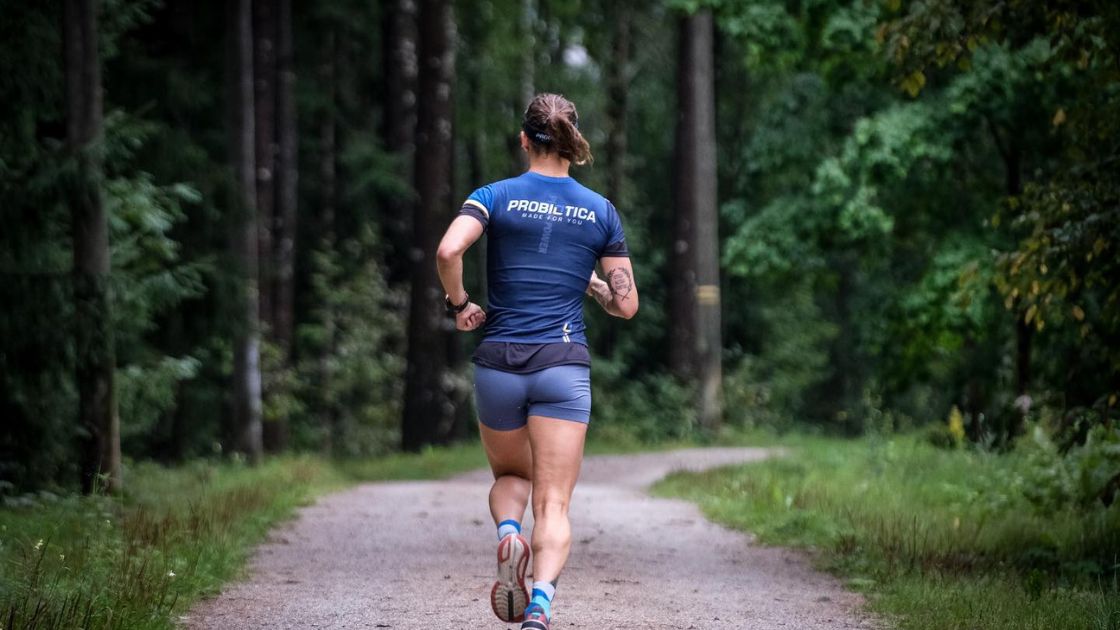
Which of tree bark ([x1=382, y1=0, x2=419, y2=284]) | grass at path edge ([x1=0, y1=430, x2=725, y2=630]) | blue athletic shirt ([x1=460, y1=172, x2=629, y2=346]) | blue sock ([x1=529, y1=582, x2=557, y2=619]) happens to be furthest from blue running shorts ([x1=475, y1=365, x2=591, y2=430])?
tree bark ([x1=382, y1=0, x2=419, y2=284])

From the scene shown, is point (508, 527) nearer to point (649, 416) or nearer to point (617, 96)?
point (649, 416)

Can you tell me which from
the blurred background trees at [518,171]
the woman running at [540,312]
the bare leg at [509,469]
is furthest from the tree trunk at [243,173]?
the woman running at [540,312]

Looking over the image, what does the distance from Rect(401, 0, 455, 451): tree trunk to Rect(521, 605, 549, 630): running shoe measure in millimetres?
16039

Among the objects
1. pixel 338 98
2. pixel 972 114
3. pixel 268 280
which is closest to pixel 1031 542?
pixel 972 114

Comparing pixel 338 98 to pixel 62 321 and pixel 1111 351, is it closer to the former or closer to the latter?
pixel 62 321

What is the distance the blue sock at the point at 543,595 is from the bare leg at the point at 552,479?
130mm

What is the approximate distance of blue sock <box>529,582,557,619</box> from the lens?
5574 mm

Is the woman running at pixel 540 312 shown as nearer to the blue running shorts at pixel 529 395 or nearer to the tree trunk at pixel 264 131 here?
the blue running shorts at pixel 529 395

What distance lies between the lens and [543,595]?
5629 mm

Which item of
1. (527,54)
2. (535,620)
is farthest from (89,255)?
(527,54)

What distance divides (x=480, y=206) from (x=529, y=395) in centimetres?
76

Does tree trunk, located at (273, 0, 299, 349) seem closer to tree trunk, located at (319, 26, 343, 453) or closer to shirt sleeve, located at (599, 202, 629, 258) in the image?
tree trunk, located at (319, 26, 343, 453)

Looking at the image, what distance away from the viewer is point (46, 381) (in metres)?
11.8

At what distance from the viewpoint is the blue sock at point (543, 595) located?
5574 mm
